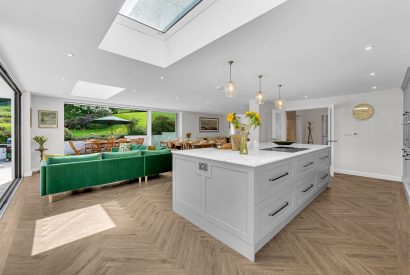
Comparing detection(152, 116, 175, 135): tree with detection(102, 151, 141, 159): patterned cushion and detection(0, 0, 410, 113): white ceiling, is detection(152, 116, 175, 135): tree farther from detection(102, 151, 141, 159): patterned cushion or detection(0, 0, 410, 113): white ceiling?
detection(102, 151, 141, 159): patterned cushion

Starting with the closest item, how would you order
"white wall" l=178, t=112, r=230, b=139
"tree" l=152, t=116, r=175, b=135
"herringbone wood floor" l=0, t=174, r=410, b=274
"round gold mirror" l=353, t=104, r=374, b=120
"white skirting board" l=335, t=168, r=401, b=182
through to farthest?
"herringbone wood floor" l=0, t=174, r=410, b=274, "white skirting board" l=335, t=168, r=401, b=182, "round gold mirror" l=353, t=104, r=374, b=120, "tree" l=152, t=116, r=175, b=135, "white wall" l=178, t=112, r=230, b=139

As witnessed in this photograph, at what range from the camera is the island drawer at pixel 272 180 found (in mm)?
1751

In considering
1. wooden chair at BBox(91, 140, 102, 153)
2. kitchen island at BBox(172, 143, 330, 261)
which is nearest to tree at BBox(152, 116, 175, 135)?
wooden chair at BBox(91, 140, 102, 153)

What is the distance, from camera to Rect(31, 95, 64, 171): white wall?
5.54 meters

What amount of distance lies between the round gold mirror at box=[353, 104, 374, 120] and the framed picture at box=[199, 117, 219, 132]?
702cm

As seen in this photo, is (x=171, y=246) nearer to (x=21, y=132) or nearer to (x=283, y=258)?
(x=283, y=258)

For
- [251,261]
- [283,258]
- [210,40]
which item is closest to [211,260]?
[251,261]

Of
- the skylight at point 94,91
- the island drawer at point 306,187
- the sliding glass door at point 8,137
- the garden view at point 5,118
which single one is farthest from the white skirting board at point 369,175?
the garden view at point 5,118

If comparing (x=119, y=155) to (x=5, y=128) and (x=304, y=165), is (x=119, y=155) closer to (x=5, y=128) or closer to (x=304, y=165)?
(x=304, y=165)

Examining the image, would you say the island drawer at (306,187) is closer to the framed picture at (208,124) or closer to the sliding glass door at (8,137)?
the sliding glass door at (8,137)

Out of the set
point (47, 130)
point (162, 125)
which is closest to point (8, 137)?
point (47, 130)

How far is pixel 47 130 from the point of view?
5789 millimetres

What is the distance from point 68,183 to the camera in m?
3.28

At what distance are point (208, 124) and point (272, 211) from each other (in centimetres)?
918
